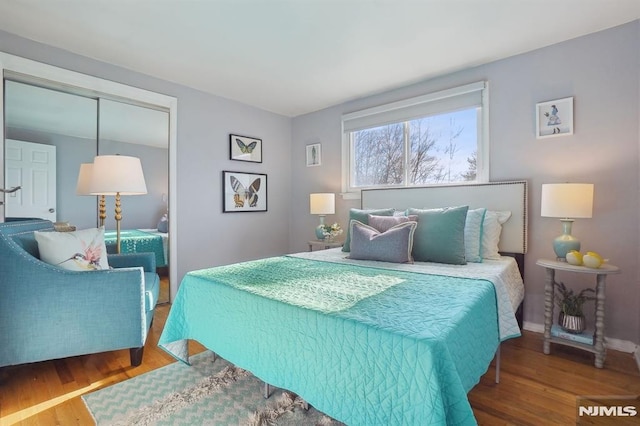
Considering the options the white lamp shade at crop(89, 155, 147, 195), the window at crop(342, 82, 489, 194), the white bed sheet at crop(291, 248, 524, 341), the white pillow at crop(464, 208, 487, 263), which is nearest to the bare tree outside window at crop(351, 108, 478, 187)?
the window at crop(342, 82, 489, 194)

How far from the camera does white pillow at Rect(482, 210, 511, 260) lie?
263 centimetres

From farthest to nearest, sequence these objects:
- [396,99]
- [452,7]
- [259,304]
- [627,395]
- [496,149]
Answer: [396,99], [496,149], [452,7], [627,395], [259,304]

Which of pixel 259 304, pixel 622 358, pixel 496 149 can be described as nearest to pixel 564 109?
pixel 496 149

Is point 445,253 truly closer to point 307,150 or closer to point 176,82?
point 307,150

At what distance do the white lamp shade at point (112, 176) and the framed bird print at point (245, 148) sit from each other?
57.2 inches

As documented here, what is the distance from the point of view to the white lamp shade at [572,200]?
2.21 metres

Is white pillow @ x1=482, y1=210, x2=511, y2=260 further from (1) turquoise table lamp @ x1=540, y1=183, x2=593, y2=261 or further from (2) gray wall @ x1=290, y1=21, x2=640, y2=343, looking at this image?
(1) turquoise table lamp @ x1=540, y1=183, x2=593, y2=261

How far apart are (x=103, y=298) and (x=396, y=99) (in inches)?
128

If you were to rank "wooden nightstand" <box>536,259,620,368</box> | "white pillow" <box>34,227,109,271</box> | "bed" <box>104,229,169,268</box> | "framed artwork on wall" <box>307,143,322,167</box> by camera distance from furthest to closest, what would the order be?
"framed artwork on wall" <box>307,143,322,167</box> < "bed" <box>104,229,169,268</box> < "wooden nightstand" <box>536,259,620,368</box> < "white pillow" <box>34,227,109,271</box>

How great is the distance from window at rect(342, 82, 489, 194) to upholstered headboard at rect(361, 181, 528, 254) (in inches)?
7.6

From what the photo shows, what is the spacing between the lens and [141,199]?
327cm

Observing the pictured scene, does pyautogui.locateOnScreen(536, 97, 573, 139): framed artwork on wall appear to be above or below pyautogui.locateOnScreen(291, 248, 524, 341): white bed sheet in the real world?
above

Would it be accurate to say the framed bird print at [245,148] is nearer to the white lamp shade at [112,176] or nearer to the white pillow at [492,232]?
the white lamp shade at [112,176]

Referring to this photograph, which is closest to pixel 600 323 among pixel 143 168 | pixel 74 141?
pixel 143 168
